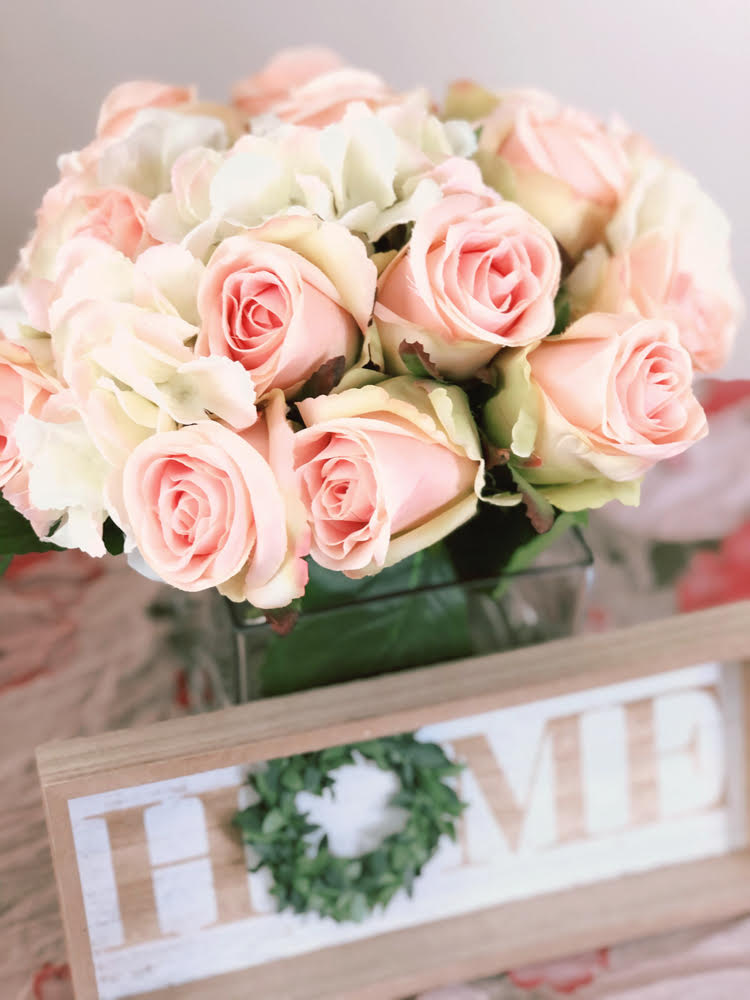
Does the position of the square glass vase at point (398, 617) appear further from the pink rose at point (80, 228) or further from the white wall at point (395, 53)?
the white wall at point (395, 53)

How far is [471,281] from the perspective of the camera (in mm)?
406

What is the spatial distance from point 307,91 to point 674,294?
22 centimetres

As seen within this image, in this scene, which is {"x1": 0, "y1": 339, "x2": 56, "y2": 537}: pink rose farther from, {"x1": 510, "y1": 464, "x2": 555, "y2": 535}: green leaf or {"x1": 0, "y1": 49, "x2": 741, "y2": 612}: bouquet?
{"x1": 510, "y1": 464, "x2": 555, "y2": 535}: green leaf

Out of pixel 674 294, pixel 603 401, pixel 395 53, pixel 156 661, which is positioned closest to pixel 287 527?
pixel 603 401

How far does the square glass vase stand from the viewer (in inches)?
20.6

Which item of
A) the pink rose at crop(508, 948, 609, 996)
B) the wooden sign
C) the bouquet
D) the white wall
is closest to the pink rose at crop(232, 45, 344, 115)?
the bouquet

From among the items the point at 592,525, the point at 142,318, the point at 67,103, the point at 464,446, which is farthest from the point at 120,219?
the point at 592,525

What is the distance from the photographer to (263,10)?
2.52ft

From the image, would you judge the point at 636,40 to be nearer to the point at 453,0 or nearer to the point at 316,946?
the point at 453,0

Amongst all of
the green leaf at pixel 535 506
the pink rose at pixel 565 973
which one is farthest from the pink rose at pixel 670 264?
the pink rose at pixel 565 973

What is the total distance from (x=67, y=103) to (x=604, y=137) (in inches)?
17.5

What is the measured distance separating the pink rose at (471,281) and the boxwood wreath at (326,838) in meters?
0.22

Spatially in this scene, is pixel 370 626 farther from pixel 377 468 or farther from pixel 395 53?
pixel 395 53

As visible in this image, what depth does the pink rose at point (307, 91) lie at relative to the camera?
50 cm
